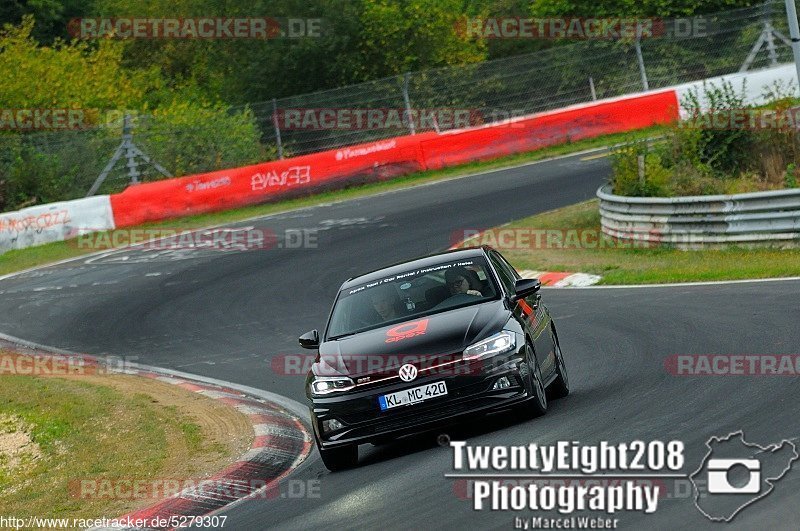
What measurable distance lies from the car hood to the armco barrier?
1923cm

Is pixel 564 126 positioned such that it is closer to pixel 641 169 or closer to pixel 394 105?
pixel 394 105

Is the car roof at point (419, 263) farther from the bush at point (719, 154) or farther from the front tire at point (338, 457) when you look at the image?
the bush at point (719, 154)

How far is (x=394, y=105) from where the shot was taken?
1351 inches

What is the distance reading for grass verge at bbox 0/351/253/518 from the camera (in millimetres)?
9828

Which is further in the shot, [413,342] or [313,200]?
[313,200]

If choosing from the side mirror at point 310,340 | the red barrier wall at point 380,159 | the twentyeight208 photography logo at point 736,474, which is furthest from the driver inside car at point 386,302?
the red barrier wall at point 380,159

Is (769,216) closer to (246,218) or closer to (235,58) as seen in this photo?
(246,218)

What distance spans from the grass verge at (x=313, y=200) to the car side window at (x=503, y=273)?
1533cm

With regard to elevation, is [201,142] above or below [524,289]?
above

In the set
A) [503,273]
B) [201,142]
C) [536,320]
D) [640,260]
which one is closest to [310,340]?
[503,273]

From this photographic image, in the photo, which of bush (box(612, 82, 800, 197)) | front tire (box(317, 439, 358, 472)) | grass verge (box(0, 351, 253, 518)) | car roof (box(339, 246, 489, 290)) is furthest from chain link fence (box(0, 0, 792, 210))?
front tire (box(317, 439, 358, 472))

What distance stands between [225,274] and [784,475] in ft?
55.7

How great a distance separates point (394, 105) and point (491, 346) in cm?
2525

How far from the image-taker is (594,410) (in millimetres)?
9945
